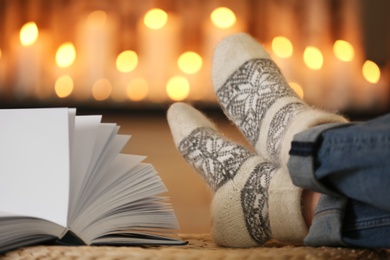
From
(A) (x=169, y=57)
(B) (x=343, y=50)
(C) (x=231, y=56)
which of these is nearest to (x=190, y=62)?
(A) (x=169, y=57)

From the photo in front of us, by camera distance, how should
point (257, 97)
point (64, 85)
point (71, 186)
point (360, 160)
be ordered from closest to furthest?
1. point (360, 160)
2. point (71, 186)
3. point (257, 97)
4. point (64, 85)

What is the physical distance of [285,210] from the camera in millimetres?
659

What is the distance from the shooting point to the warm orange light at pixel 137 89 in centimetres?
202

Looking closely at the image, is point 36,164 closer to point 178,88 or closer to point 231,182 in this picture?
point 231,182

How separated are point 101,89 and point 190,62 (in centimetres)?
28

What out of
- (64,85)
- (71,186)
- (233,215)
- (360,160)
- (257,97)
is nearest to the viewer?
(360,160)

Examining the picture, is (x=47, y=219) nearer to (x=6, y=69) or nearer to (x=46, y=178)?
(x=46, y=178)

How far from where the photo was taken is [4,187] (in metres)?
Answer: 0.63

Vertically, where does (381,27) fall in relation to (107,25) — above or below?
below

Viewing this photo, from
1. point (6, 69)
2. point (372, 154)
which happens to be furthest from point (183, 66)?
point (372, 154)

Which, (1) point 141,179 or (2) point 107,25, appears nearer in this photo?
(1) point 141,179

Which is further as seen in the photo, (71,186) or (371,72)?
(371,72)

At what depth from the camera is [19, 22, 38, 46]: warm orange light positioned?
2.04 meters

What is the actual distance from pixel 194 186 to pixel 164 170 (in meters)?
0.10
